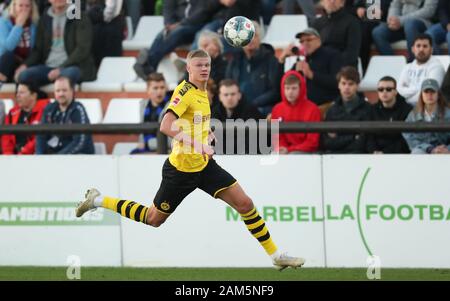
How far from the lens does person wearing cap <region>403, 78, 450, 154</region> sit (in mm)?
11805

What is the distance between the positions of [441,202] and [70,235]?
392 centimetres

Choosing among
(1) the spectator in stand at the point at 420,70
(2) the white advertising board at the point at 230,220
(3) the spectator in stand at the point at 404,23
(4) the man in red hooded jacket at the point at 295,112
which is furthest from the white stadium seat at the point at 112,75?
(1) the spectator in stand at the point at 420,70

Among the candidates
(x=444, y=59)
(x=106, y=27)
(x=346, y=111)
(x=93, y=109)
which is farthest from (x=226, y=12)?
(x=444, y=59)

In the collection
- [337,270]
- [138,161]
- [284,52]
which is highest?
[284,52]

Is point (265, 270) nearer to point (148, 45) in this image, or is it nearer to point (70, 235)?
point (70, 235)

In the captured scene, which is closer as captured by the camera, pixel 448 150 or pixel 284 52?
pixel 448 150

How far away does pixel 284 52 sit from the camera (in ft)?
44.3

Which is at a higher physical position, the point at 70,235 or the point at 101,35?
the point at 101,35

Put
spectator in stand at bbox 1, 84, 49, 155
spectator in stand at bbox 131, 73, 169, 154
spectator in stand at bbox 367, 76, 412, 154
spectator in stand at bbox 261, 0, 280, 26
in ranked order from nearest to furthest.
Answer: spectator in stand at bbox 367, 76, 412, 154, spectator in stand at bbox 131, 73, 169, 154, spectator in stand at bbox 1, 84, 49, 155, spectator in stand at bbox 261, 0, 280, 26

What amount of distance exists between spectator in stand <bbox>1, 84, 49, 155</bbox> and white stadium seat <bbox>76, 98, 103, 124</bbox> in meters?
→ 0.57

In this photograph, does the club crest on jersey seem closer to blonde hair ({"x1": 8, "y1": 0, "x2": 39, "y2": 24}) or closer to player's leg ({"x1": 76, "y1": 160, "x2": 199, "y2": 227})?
player's leg ({"x1": 76, "y1": 160, "x2": 199, "y2": 227})

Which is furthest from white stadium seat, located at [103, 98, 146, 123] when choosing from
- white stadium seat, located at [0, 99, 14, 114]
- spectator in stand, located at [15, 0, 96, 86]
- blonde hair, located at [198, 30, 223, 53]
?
white stadium seat, located at [0, 99, 14, 114]

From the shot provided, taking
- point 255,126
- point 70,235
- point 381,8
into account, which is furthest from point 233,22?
point 381,8

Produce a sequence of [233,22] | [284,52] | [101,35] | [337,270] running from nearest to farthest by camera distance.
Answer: [233,22] < [337,270] < [284,52] < [101,35]
